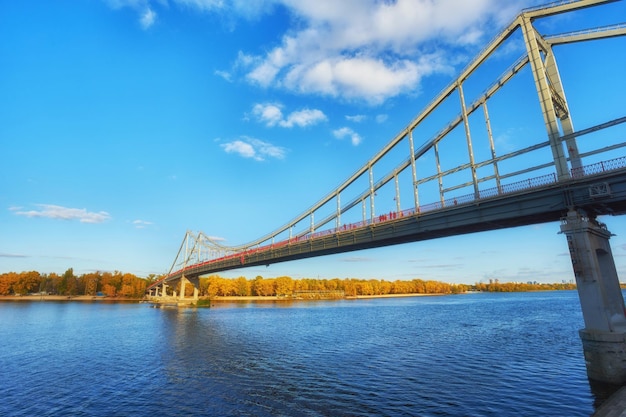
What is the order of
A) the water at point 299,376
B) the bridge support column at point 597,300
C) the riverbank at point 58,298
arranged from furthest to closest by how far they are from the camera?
the riverbank at point 58,298 → the bridge support column at point 597,300 → the water at point 299,376

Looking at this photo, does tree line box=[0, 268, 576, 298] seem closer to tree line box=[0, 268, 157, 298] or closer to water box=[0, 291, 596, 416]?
tree line box=[0, 268, 157, 298]

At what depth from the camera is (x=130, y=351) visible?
3284cm

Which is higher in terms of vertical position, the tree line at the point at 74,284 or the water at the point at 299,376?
the tree line at the point at 74,284

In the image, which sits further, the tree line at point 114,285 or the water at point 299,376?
the tree line at point 114,285

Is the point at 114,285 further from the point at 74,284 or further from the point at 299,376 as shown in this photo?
the point at 299,376

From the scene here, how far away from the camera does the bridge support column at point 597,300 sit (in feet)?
57.6

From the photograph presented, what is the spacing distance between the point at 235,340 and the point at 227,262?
121 ft

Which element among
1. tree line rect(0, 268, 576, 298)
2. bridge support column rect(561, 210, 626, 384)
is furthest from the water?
tree line rect(0, 268, 576, 298)

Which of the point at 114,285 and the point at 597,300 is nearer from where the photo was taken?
the point at 597,300

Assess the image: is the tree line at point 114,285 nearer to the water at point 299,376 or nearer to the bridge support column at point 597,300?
the water at point 299,376

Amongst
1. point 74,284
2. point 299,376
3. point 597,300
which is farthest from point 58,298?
point 597,300

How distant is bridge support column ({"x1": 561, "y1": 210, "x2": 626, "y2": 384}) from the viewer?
57.6 ft

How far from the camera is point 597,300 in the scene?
60.5 feet

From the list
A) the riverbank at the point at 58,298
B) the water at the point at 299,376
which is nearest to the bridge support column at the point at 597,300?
the water at the point at 299,376
